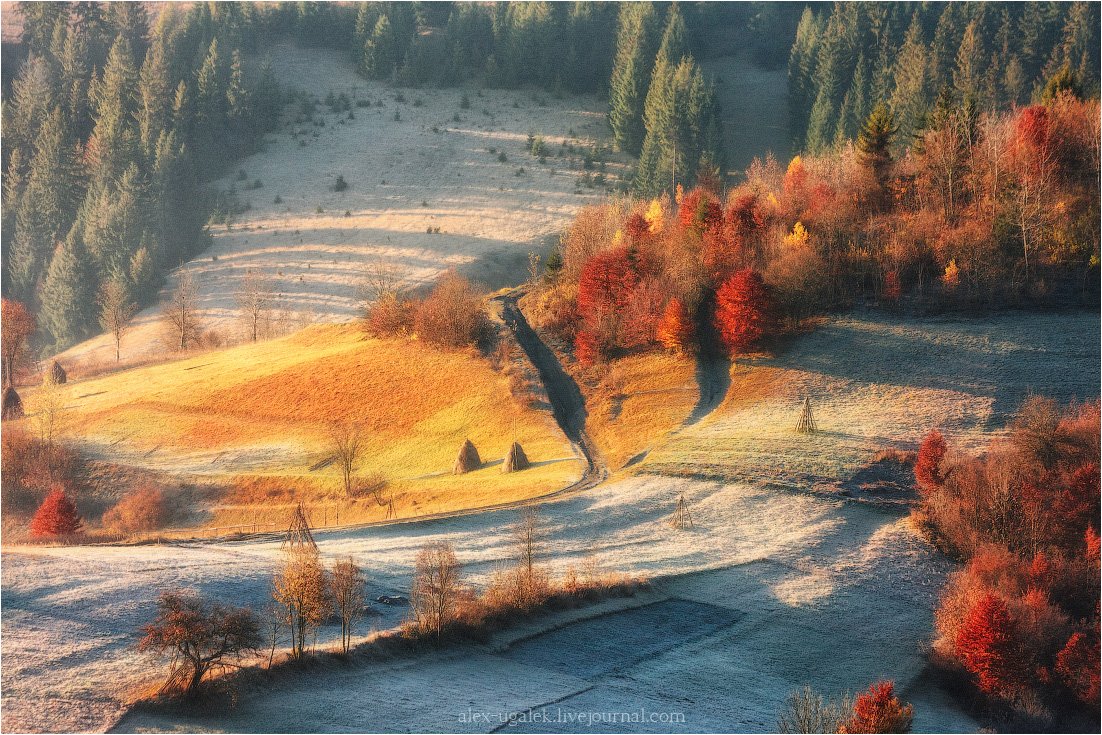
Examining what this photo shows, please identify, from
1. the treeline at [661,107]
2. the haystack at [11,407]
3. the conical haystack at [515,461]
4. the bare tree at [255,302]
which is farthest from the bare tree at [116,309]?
the treeline at [661,107]

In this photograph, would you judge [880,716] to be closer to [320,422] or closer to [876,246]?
[320,422]

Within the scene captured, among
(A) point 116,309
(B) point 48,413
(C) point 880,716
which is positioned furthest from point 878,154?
(A) point 116,309

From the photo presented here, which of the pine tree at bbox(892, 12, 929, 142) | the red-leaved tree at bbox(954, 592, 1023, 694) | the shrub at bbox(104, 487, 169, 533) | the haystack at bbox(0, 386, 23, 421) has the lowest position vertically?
the shrub at bbox(104, 487, 169, 533)

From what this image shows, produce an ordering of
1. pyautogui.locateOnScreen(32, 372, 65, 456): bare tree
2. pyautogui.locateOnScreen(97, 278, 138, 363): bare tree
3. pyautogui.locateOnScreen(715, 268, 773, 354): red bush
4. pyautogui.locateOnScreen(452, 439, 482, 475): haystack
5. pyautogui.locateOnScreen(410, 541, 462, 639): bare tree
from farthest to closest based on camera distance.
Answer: pyautogui.locateOnScreen(97, 278, 138, 363): bare tree
pyautogui.locateOnScreen(715, 268, 773, 354): red bush
pyautogui.locateOnScreen(32, 372, 65, 456): bare tree
pyautogui.locateOnScreen(452, 439, 482, 475): haystack
pyautogui.locateOnScreen(410, 541, 462, 639): bare tree

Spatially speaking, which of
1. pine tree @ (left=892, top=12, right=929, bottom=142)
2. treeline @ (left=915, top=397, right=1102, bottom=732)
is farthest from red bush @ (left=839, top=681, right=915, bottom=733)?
pine tree @ (left=892, top=12, right=929, bottom=142)

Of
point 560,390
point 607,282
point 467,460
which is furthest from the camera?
point 607,282

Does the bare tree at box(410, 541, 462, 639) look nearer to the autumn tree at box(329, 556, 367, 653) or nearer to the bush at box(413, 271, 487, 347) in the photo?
the autumn tree at box(329, 556, 367, 653)
